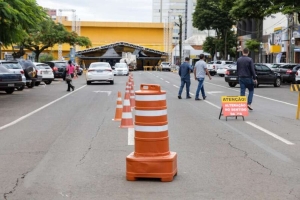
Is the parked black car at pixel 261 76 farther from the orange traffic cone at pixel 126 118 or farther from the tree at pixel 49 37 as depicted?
the tree at pixel 49 37

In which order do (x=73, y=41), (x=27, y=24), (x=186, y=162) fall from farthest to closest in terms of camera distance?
(x=73, y=41) < (x=27, y=24) < (x=186, y=162)

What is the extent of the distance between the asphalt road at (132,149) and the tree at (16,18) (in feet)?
19.1

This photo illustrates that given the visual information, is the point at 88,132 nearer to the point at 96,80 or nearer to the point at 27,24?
the point at 27,24

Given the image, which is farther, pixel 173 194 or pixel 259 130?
pixel 259 130

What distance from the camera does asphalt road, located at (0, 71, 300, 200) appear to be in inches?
280

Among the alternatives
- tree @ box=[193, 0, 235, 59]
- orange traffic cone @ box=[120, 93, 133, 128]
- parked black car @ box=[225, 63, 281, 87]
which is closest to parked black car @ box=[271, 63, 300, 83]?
parked black car @ box=[225, 63, 281, 87]

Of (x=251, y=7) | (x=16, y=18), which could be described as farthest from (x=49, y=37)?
(x=16, y=18)

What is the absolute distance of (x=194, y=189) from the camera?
23.6ft

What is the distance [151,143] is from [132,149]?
2761 mm

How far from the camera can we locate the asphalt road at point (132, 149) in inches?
280

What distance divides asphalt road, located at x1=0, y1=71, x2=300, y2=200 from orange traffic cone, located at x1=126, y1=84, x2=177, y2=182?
0.15m

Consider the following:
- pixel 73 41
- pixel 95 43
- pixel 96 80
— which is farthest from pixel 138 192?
pixel 95 43

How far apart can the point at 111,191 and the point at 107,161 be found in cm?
204

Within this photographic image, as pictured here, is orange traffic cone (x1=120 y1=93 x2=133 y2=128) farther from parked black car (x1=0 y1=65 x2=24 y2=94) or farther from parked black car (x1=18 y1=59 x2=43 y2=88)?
parked black car (x1=18 y1=59 x2=43 y2=88)
